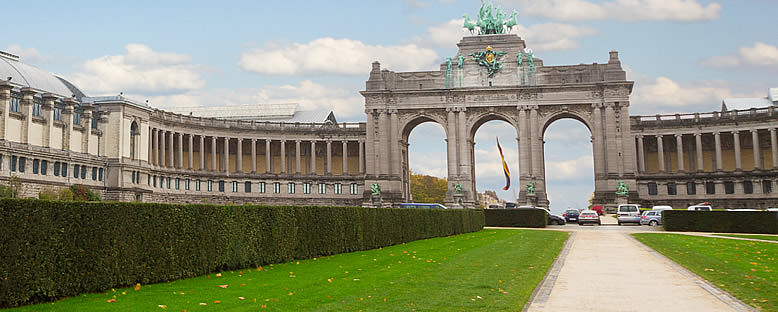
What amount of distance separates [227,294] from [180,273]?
4.10 meters

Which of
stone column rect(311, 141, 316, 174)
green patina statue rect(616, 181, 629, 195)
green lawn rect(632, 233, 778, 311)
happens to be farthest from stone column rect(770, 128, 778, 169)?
stone column rect(311, 141, 316, 174)

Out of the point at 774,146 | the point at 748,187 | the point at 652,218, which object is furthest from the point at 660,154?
the point at 652,218

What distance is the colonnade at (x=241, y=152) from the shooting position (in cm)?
9728

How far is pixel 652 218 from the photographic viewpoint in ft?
224

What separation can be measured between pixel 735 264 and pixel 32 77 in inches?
3366

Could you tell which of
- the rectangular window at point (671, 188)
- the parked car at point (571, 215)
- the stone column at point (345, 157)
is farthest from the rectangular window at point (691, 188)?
the stone column at point (345, 157)

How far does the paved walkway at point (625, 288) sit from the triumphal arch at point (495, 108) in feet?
233

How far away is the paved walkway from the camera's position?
16.7 m

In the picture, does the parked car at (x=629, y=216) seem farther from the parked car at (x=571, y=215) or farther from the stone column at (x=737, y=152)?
the stone column at (x=737, y=152)

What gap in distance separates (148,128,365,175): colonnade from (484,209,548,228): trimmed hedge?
48.7m

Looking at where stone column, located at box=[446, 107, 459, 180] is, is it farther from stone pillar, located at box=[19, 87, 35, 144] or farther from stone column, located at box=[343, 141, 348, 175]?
stone pillar, located at box=[19, 87, 35, 144]

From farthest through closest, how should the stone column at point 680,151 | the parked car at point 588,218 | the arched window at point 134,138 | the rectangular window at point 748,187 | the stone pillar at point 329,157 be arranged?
the stone pillar at point 329,157, the stone column at point 680,151, the rectangular window at point 748,187, the arched window at point 134,138, the parked car at point 588,218

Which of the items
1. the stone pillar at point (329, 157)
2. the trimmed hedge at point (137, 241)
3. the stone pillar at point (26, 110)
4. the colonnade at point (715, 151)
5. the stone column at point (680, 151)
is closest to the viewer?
the trimmed hedge at point (137, 241)

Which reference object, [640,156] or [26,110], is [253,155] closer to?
[26,110]
